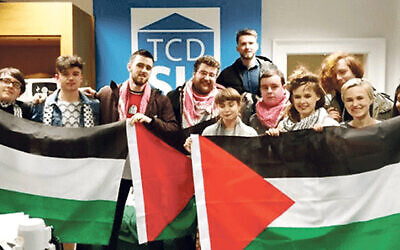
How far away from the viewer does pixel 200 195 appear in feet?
8.96

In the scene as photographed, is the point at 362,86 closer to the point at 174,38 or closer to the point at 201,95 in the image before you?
the point at 201,95

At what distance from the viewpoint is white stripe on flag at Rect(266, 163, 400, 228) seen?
2672 mm

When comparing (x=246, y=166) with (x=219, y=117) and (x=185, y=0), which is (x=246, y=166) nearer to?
(x=219, y=117)

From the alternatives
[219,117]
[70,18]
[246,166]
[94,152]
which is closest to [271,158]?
[246,166]

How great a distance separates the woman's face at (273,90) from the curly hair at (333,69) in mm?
340

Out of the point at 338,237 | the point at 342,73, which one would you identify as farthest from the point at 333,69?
the point at 338,237

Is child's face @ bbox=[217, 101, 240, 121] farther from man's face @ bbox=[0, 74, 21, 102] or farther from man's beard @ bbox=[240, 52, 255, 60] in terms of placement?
man's face @ bbox=[0, 74, 21, 102]

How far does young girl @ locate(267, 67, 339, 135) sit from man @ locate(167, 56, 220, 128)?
0.52m

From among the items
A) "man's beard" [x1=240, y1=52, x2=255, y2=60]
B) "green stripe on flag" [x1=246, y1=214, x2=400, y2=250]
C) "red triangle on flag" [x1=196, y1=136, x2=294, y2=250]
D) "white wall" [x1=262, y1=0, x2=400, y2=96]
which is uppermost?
"white wall" [x1=262, y1=0, x2=400, y2=96]

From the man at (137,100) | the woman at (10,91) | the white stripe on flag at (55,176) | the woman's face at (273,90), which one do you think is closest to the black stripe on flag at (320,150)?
the woman's face at (273,90)

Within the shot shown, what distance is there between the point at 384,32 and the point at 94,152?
3.28 meters

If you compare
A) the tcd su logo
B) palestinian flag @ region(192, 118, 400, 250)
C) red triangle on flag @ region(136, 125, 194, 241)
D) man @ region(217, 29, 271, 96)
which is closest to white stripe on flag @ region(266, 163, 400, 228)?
palestinian flag @ region(192, 118, 400, 250)

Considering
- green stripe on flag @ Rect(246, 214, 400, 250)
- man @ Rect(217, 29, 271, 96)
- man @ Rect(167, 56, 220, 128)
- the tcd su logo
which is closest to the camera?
green stripe on flag @ Rect(246, 214, 400, 250)

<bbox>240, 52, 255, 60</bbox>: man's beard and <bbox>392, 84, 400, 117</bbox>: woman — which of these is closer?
<bbox>392, 84, 400, 117</bbox>: woman
